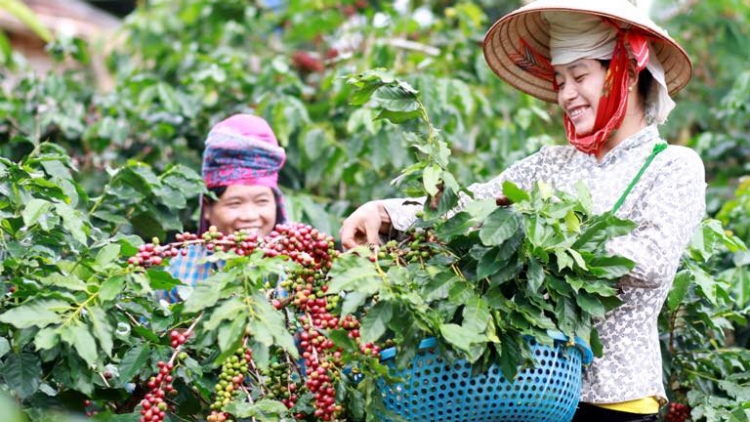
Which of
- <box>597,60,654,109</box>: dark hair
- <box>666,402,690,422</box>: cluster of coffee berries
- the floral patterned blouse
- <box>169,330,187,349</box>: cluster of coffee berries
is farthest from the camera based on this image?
<box>666,402,690,422</box>: cluster of coffee berries

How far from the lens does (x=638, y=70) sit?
9.21 ft

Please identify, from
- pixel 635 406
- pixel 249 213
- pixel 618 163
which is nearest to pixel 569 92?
pixel 618 163

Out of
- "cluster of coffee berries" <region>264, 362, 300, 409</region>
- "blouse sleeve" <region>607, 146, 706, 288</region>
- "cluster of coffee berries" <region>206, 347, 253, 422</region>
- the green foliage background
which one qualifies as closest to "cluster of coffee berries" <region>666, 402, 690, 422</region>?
the green foliage background

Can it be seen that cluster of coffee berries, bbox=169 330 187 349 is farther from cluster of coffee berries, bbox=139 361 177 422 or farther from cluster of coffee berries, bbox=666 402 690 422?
cluster of coffee berries, bbox=666 402 690 422

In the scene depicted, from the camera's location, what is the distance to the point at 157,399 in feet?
7.73

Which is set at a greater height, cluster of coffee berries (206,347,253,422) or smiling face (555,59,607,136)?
smiling face (555,59,607,136)

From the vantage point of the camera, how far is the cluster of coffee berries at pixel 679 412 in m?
3.32

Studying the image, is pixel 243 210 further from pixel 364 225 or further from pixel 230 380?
pixel 230 380

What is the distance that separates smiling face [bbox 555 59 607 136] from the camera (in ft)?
9.27

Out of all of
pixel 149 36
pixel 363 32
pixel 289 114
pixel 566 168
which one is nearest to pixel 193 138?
pixel 289 114

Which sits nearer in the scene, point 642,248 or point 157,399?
point 157,399

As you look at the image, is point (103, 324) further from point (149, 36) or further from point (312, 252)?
point (149, 36)

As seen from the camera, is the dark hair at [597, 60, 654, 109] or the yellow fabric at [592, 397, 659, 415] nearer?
the yellow fabric at [592, 397, 659, 415]

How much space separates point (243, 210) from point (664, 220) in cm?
174
